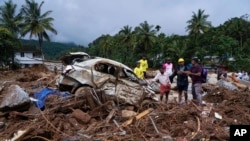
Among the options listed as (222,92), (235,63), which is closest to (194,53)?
(235,63)

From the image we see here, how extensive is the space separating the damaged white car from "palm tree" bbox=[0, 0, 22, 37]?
1701 inches

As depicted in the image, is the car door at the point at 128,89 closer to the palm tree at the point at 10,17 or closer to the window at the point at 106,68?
the window at the point at 106,68

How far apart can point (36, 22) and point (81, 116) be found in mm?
43968

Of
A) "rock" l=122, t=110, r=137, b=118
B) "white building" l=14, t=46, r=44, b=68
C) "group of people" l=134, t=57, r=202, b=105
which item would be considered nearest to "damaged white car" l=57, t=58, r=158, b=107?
"rock" l=122, t=110, r=137, b=118

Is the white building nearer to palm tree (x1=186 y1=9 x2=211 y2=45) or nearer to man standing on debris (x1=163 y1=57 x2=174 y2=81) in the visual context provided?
palm tree (x1=186 y1=9 x2=211 y2=45)

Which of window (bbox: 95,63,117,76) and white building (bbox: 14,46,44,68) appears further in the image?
white building (bbox: 14,46,44,68)

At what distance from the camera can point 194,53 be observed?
198ft

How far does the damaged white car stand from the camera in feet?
35.4

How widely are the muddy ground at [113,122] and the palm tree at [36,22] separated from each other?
4159cm

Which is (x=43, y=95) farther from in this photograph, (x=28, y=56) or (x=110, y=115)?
(x=28, y=56)

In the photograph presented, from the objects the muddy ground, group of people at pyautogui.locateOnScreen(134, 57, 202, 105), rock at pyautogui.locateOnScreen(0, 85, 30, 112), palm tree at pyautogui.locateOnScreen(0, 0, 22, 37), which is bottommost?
the muddy ground

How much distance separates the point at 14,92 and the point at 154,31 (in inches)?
2109

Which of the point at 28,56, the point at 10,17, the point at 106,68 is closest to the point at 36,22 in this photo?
the point at 10,17

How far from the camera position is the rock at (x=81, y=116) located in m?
9.05
